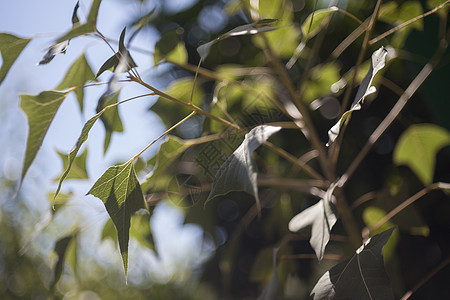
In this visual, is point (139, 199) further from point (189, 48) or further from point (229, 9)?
point (189, 48)

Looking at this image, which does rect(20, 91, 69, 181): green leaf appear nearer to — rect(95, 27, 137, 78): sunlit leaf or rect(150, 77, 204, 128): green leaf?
rect(95, 27, 137, 78): sunlit leaf

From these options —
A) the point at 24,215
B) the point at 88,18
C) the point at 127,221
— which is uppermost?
the point at 88,18

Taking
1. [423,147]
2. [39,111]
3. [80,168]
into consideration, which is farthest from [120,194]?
[423,147]

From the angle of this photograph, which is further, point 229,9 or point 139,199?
point 229,9

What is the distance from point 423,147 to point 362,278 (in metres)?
0.34

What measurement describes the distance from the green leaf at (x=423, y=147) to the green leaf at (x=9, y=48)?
488 millimetres

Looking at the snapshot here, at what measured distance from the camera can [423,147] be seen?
544 millimetres

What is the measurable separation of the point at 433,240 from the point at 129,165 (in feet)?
1.95

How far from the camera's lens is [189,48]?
3.55ft

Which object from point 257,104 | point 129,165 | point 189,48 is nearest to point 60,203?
point 129,165

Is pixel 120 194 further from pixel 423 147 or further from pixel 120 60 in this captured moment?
pixel 423 147

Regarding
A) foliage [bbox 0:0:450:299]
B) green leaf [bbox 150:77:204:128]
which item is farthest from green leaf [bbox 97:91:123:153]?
green leaf [bbox 150:77:204:128]

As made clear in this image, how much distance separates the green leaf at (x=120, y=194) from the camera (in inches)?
11.8

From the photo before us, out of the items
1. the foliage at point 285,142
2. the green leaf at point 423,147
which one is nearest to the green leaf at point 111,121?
the foliage at point 285,142
